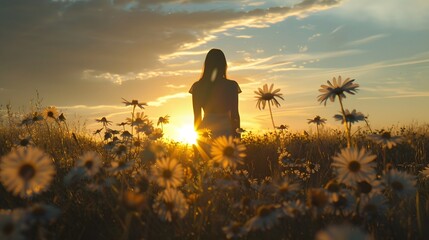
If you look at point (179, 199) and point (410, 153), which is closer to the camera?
point (179, 199)

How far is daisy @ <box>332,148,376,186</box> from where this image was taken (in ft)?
9.30

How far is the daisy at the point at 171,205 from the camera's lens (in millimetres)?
2770

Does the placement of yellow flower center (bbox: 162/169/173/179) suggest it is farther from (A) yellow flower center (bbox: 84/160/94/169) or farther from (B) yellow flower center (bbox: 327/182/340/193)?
(B) yellow flower center (bbox: 327/182/340/193)

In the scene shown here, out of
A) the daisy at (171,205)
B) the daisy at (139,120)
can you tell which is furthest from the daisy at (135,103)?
the daisy at (171,205)

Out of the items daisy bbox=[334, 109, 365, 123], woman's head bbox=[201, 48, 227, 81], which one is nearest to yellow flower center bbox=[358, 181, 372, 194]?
daisy bbox=[334, 109, 365, 123]

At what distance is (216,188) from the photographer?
3535 millimetres

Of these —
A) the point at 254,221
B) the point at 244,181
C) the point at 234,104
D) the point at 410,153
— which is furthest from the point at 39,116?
the point at 410,153

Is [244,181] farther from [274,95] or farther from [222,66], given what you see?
[222,66]

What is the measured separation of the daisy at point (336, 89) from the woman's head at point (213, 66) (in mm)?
4144

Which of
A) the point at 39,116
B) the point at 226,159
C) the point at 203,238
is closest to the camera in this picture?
the point at 203,238

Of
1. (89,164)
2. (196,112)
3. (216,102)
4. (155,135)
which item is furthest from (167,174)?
(216,102)

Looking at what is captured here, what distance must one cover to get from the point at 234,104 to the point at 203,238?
4918 millimetres

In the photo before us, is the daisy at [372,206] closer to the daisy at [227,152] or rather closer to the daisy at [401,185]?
the daisy at [401,185]

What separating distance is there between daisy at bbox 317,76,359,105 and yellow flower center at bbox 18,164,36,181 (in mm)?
2566
